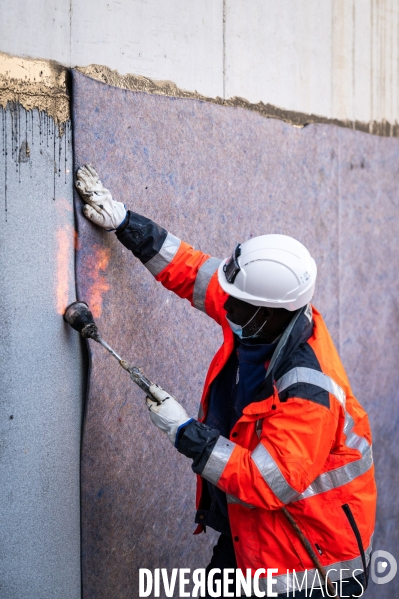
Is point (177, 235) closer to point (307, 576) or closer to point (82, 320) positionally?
point (82, 320)

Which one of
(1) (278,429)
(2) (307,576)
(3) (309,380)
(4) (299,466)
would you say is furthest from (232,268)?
(2) (307,576)

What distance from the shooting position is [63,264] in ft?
8.52

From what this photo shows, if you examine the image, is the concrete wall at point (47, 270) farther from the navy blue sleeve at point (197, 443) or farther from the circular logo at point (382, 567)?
the circular logo at point (382, 567)

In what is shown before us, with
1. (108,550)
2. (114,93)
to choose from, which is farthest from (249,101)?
(108,550)

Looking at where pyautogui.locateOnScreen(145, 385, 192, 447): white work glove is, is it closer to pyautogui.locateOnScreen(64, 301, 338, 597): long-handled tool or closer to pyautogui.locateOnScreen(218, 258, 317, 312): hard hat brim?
pyautogui.locateOnScreen(64, 301, 338, 597): long-handled tool

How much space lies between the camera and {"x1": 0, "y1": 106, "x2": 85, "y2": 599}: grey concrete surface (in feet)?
7.96

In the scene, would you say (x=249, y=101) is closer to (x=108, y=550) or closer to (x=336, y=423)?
(x=336, y=423)

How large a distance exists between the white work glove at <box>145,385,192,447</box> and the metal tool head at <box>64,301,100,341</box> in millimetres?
315

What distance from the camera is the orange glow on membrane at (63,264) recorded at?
8.46ft

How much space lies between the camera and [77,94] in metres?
2.59

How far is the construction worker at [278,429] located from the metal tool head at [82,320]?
328 mm

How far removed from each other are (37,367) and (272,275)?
2.96 feet

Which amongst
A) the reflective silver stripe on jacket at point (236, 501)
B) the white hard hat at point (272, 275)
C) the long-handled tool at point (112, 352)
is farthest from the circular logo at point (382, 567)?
the white hard hat at point (272, 275)

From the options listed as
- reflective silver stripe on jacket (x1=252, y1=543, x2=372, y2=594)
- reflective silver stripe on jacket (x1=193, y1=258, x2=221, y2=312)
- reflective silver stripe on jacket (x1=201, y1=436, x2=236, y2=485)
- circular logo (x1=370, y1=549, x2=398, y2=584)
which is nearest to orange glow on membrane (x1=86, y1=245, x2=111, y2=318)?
reflective silver stripe on jacket (x1=193, y1=258, x2=221, y2=312)
